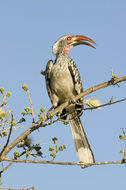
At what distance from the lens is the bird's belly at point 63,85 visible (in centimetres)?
508

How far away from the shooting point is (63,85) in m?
5.08

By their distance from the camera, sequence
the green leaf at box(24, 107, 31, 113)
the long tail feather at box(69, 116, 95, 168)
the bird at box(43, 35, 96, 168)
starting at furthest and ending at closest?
1. the bird at box(43, 35, 96, 168)
2. the long tail feather at box(69, 116, 95, 168)
3. the green leaf at box(24, 107, 31, 113)

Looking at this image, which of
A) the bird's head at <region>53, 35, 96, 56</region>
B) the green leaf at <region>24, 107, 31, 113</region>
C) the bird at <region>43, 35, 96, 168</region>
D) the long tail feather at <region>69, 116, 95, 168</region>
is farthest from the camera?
the bird's head at <region>53, 35, 96, 56</region>

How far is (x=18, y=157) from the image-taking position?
2582mm

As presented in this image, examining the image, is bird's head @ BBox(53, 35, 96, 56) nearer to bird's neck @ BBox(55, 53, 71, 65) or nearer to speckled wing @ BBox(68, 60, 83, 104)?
bird's neck @ BBox(55, 53, 71, 65)

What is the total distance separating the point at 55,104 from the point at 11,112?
2.51 meters

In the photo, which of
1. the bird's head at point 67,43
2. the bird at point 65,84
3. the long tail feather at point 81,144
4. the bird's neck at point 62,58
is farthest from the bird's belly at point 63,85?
Answer: the bird's head at point 67,43

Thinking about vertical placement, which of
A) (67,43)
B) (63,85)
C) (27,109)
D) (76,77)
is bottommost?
(27,109)

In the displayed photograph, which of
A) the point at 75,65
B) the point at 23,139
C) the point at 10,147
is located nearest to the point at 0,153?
the point at 10,147

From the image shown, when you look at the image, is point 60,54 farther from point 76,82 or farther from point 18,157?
point 18,157

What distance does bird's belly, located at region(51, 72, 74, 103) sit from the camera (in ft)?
16.7

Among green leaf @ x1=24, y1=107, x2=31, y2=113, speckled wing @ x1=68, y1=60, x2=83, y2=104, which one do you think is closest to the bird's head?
speckled wing @ x1=68, y1=60, x2=83, y2=104

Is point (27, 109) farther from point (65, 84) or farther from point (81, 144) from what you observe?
point (65, 84)

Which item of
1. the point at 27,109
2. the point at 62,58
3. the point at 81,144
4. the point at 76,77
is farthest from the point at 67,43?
the point at 27,109
